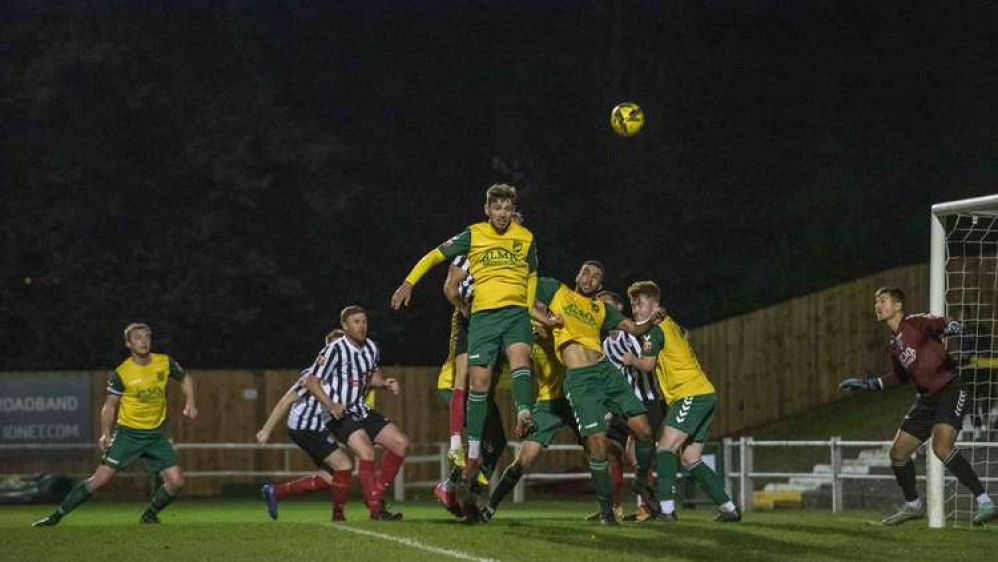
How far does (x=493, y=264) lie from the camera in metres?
14.1

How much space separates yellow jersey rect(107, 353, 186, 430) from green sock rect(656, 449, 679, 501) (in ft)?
16.8

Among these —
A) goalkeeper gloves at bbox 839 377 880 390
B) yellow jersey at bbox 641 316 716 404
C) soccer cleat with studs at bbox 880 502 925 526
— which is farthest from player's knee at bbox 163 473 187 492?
soccer cleat with studs at bbox 880 502 925 526

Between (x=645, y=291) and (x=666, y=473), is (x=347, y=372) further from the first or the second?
(x=666, y=473)

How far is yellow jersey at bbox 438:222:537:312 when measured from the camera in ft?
46.2

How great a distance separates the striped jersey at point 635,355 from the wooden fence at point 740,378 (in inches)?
564

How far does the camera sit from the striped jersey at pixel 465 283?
15.2 m

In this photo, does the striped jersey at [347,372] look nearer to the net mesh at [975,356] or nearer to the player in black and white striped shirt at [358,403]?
the player in black and white striped shirt at [358,403]

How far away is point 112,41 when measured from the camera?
41344mm

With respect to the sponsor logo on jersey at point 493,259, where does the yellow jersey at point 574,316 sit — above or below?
below

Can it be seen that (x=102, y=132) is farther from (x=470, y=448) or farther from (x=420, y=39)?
(x=470, y=448)

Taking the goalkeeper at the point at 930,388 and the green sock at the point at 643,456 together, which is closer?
the goalkeeper at the point at 930,388

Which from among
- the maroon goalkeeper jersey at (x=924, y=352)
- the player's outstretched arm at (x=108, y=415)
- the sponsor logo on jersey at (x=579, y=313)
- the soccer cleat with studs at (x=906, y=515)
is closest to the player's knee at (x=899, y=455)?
the soccer cleat with studs at (x=906, y=515)

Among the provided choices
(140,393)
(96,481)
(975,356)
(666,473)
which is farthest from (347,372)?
(975,356)

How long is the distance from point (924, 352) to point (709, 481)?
215cm
